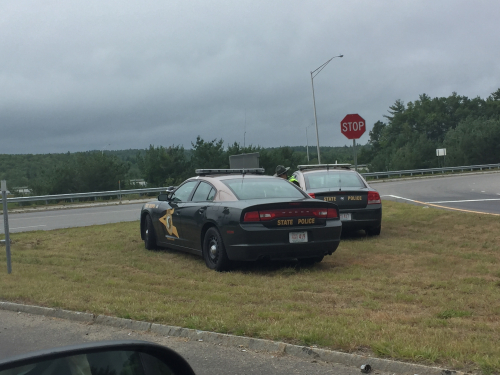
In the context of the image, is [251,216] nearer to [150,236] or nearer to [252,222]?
[252,222]

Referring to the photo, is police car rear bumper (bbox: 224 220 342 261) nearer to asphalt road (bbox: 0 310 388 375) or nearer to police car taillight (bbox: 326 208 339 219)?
police car taillight (bbox: 326 208 339 219)

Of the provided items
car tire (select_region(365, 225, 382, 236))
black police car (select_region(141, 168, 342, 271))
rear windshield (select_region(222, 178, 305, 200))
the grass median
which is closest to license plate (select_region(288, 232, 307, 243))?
black police car (select_region(141, 168, 342, 271))

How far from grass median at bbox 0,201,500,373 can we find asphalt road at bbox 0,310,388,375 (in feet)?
0.85

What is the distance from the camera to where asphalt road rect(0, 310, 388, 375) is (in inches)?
191

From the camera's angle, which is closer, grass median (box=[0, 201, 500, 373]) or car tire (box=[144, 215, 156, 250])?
grass median (box=[0, 201, 500, 373])

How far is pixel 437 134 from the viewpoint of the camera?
121 m

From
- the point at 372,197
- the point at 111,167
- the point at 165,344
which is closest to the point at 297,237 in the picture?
the point at 165,344

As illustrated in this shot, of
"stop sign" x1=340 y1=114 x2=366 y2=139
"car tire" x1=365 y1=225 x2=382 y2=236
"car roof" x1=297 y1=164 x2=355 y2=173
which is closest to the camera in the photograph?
"car tire" x1=365 y1=225 x2=382 y2=236

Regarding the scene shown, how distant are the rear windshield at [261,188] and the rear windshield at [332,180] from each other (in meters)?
3.26

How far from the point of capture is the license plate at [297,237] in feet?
28.9

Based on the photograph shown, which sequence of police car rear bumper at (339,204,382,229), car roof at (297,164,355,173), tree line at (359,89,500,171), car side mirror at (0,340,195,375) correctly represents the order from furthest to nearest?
tree line at (359,89,500,171)
car roof at (297,164,355,173)
police car rear bumper at (339,204,382,229)
car side mirror at (0,340,195,375)

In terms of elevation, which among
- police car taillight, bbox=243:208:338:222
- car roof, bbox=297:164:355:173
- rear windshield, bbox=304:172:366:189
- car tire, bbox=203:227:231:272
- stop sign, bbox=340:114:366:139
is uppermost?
stop sign, bbox=340:114:366:139

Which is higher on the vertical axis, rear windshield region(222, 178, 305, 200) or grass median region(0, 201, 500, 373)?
rear windshield region(222, 178, 305, 200)

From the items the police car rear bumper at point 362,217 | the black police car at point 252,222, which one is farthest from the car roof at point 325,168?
the black police car at point 252,222
